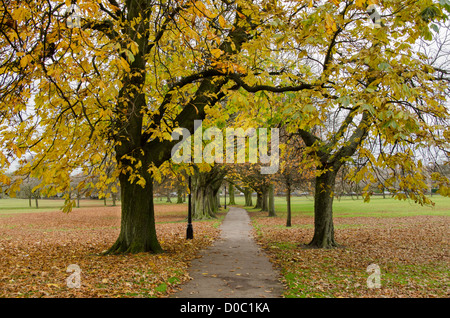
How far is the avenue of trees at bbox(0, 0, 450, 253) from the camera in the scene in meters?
5.16

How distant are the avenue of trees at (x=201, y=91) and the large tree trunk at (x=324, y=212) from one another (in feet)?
0.17

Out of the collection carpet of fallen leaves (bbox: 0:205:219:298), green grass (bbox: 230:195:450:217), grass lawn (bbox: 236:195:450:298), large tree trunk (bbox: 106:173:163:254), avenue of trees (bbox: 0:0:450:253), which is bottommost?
green grass (bbox: 230:195:450:217)

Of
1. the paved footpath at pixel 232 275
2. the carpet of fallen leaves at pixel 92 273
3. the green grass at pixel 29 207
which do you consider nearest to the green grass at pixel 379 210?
the paved footpath at pixel 232 275

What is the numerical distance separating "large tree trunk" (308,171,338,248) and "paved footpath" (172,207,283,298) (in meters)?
2.44

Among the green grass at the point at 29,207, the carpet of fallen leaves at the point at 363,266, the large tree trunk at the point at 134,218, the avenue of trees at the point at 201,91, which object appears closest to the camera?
the avenue of trees at the point at 201,91

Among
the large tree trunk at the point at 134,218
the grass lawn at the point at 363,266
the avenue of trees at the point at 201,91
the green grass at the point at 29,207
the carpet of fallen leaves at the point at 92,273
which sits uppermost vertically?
the avenue of trees at the point at 201,91

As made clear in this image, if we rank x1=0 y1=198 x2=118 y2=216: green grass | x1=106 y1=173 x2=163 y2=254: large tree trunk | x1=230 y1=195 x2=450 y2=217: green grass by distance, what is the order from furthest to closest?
x1=0 y1=198 x2=118 y2=216: green grass → x1=230 y1=195 x2=450 y2=217: green grass → x1=106 y1=173 x2=163 y2=254: large tree trunk

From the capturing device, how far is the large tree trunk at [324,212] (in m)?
12.1

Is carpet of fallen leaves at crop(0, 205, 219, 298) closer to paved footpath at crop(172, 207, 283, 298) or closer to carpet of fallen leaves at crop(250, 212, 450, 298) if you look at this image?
paved footpath at crop(172, 207, 283, 298)

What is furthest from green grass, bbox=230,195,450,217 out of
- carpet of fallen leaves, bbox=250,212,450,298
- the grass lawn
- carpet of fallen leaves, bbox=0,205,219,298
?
carpet of fallen leaves, bbox=0,205,219,298

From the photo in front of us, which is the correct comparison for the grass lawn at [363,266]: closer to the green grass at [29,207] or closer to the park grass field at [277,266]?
the park grass field at [277,266]

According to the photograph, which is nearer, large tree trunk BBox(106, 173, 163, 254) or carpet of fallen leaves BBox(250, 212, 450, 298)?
carpet of fallen leaves BBox(250, 212, 450, 298)

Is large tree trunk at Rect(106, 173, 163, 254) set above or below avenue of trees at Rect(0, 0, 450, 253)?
below
